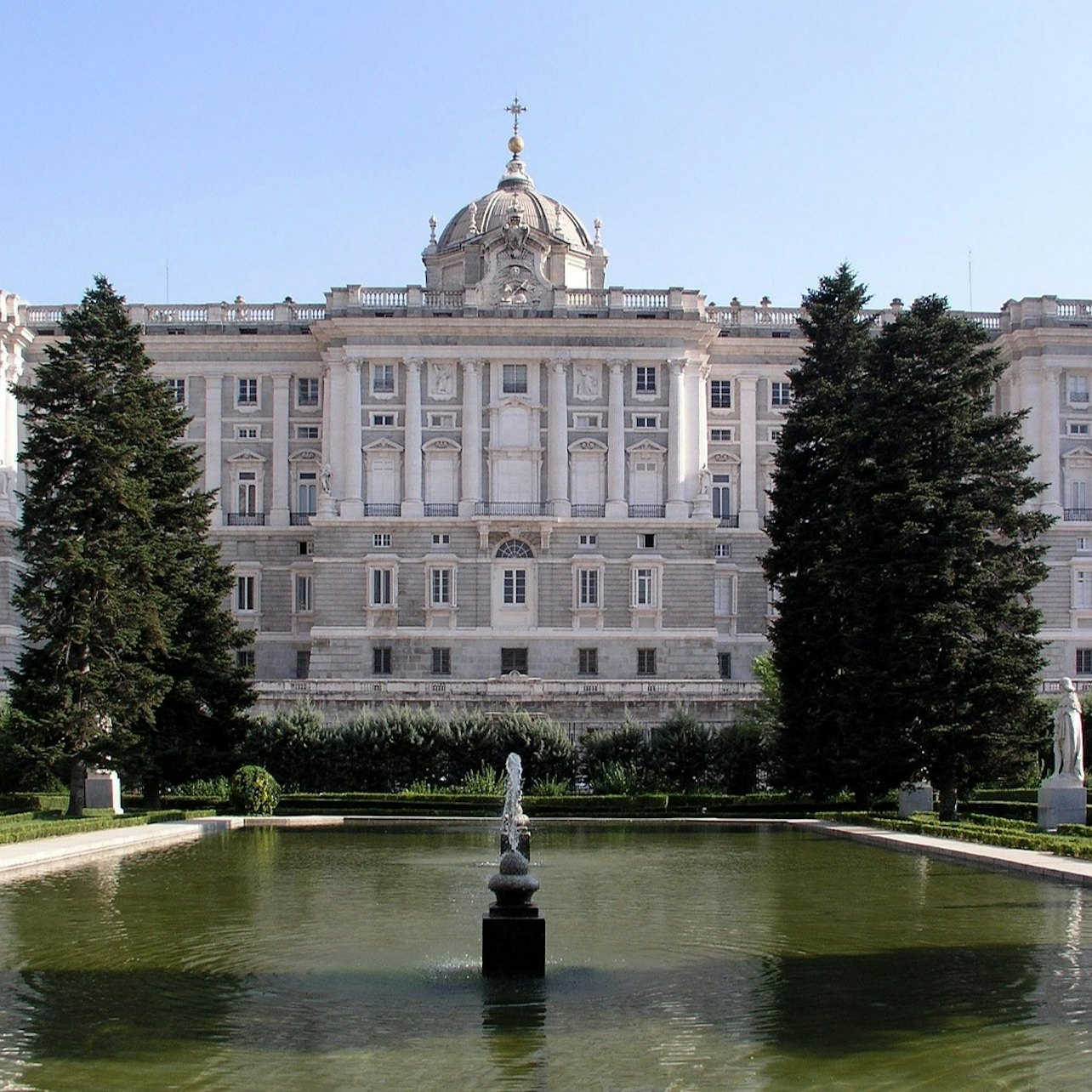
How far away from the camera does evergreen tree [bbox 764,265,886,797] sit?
42156mm

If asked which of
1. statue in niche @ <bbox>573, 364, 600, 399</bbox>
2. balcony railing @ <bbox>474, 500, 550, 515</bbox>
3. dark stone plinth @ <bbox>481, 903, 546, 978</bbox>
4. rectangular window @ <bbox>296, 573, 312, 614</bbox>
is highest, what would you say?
statue in niche @ <bbox>573, 364, 600, 399</bbox>

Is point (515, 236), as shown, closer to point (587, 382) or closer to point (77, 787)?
point (587, 382)

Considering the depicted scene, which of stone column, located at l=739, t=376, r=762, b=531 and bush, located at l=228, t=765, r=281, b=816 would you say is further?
stone column, located at l=739, t=376, r=762, b=531

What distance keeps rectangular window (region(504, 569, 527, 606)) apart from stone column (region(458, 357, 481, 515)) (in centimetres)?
309

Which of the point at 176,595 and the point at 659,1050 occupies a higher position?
the point at 176,595

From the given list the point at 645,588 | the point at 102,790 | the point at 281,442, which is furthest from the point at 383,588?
the point at 102,790

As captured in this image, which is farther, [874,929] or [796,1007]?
[874,929]

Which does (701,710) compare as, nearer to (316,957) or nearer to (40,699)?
(40,699)

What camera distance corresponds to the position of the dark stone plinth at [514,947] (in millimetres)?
15531

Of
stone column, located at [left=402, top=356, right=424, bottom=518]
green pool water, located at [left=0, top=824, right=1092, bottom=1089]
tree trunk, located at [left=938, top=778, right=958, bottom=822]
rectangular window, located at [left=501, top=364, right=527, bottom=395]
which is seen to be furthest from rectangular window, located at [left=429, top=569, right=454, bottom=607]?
green pool water, located at [left=0, top=824, right=1092, bottom=1089]

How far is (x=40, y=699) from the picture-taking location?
37031 millimetres

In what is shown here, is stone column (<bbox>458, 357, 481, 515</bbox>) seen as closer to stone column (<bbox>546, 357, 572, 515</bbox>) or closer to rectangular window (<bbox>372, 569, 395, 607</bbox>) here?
stone column (<bbox>546, 357, 572, 515</bbox>)

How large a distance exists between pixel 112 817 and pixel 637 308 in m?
41.9

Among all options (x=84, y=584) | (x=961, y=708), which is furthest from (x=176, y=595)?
(x=961, y=708)
